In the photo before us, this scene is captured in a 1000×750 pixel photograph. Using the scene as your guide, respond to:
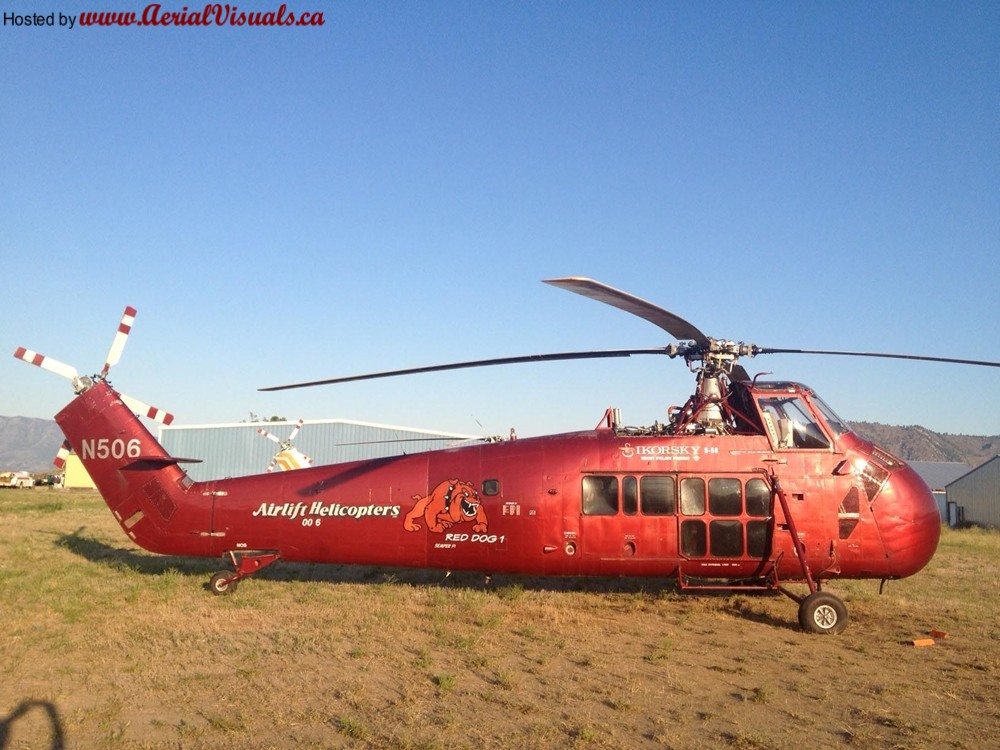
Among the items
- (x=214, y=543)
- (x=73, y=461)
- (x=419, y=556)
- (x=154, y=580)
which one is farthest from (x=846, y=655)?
(x=73, y=461)

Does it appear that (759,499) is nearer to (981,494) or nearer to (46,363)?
(46,363)

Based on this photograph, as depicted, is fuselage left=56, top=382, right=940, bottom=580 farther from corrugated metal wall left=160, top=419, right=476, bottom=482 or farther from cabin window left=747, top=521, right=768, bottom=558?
corrugated metal wall left=160, top=419, right=476, bottom=482

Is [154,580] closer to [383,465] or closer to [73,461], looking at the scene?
[383,465]

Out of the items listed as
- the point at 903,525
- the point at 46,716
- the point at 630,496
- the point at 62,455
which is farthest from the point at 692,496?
the point at 62,455

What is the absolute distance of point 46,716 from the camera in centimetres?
695

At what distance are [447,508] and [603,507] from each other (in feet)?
8.81

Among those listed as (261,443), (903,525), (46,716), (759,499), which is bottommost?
(46,716)

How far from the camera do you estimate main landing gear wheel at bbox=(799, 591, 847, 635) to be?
35.2 feet

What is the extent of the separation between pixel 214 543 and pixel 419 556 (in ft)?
12.5

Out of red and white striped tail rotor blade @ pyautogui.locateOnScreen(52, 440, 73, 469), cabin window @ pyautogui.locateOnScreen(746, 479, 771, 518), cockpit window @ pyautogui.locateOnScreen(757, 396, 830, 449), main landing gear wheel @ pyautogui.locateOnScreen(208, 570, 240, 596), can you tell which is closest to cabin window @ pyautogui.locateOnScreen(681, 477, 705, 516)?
cabin window @ pyautogui.locateOnScreen(746, 479, 771, 518)

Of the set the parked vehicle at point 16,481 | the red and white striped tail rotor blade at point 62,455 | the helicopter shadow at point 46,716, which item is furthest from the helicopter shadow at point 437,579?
the parked vehicle at point 16,481

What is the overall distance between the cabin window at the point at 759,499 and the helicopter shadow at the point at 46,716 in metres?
9.63

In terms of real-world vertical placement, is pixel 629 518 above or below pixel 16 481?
below

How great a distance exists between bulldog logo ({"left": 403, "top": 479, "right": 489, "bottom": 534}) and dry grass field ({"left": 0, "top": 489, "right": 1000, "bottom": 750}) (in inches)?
56.4
